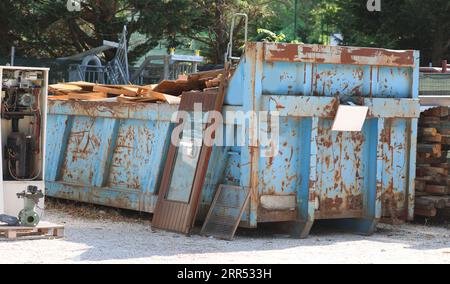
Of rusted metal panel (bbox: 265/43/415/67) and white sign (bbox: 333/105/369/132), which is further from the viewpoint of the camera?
white sign (bbox: 333/105/369/132)

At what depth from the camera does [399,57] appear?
401 inches

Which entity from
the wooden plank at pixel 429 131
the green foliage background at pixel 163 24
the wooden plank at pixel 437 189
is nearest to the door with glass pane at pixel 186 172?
the wooden plank at pixel 429 131

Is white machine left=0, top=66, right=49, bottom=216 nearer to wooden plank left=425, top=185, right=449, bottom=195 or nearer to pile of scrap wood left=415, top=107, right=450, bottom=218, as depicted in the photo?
pile of scrap wood left=415, top=107, right=450, bottom=218

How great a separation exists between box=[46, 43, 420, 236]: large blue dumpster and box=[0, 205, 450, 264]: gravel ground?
30 cm

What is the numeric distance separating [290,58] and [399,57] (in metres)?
1.47

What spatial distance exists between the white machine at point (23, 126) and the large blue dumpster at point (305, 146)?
129 cm

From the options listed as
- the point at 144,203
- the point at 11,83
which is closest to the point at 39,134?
the point at 11,83

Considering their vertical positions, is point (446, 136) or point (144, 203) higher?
point (446, 136)

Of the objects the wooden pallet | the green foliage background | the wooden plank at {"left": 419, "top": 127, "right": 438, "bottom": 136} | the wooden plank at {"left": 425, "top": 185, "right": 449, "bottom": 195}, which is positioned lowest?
the wooden pallet

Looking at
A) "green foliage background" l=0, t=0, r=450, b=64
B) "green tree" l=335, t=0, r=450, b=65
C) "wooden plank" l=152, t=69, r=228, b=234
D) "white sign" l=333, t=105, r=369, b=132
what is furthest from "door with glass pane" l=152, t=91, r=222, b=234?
"green tree" l=335, t=0, r=450, b=65

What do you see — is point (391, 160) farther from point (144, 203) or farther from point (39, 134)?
point (39, 134)

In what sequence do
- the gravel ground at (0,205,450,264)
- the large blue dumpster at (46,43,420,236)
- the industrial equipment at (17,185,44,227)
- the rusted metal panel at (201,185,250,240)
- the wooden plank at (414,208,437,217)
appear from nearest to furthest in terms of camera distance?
the gravel ground at (0,205,450,264) < the industrial equipment at (17,185,44,227) < the rusted metal panel at (201,185,250,240) < the large blue dumpster at (46,43,420,236) < the wooden plank at (414,208,437,217)

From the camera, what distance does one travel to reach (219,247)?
877 centimetres

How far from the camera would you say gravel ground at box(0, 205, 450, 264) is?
7.97 metres
